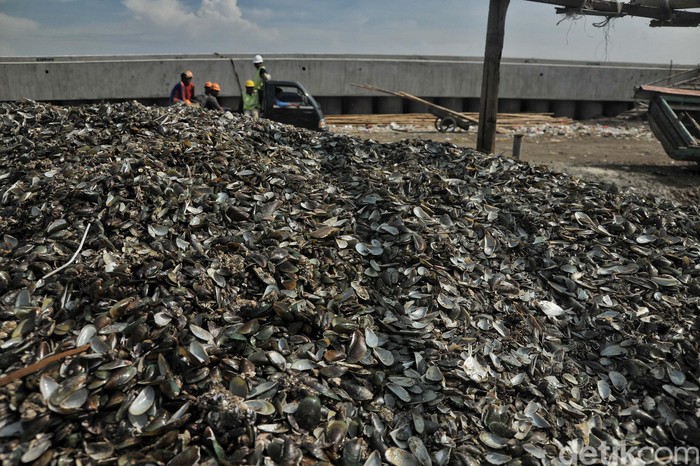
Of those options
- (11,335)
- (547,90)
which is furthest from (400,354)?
(547,90)

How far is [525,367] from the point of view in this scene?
2820 millimetres

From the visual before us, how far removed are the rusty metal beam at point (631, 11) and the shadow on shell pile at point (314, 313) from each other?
11.3 feet

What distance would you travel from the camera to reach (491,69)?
668 cm

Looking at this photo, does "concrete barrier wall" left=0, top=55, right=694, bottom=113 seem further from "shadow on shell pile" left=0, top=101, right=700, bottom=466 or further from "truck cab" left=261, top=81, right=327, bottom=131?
"shadow on shell pile" left=0, top=101, right=700, bottom=466

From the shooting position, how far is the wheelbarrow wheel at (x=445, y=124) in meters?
14.4

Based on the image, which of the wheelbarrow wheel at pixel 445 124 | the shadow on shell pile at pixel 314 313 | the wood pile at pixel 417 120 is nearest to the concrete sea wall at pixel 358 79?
the wood pile at pixel 417 120

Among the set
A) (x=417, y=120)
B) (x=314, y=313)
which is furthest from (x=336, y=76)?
(x=314, y=313)

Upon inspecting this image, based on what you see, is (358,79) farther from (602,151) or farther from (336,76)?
(602,151)

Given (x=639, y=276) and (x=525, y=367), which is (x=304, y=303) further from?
(x=639, y=276)

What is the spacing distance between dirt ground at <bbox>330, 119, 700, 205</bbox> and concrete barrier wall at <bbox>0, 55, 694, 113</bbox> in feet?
6.84

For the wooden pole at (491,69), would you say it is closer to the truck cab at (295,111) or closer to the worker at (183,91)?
the truck cab at (295,111)

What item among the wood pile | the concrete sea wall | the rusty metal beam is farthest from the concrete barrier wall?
the rusty metal beam

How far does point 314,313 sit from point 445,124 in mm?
12648

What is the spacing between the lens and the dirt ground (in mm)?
8547
